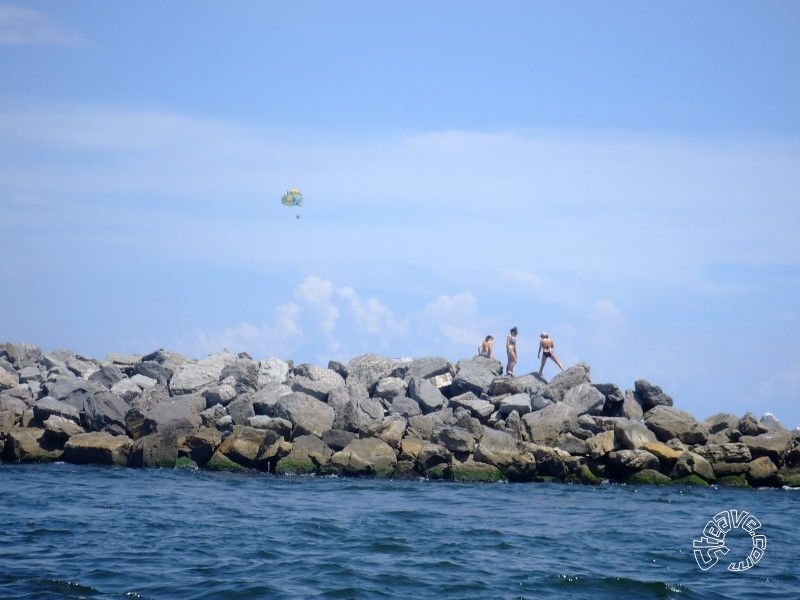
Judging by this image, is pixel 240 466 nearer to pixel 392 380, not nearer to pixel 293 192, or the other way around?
pixel 392 380

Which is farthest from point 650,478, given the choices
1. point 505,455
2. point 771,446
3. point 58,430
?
point 58,430

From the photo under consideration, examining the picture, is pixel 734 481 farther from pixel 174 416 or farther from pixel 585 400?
pixel 174 416

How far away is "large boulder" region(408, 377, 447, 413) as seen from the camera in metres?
26.8

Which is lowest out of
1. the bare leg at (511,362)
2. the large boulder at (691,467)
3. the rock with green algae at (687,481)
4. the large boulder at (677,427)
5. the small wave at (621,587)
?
the small wave at (621,587)

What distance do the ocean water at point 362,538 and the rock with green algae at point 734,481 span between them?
0.56 meters

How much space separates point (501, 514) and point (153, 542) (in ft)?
23.4

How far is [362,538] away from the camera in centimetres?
1766

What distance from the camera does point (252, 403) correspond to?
26.3 m

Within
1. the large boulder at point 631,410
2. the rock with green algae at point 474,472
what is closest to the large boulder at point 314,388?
the rock with green algae at point 474,472

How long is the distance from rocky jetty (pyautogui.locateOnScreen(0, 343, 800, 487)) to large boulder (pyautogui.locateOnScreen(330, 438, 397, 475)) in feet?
0.10

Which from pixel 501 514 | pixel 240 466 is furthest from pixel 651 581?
pixel 240 466

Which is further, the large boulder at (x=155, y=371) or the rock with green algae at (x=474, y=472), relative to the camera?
the large boulder at (x=155, y=371)

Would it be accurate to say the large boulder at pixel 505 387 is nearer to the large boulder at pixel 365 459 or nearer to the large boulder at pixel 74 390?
the large boulder at pixel 365 459

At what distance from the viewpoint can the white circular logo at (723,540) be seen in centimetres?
1686
